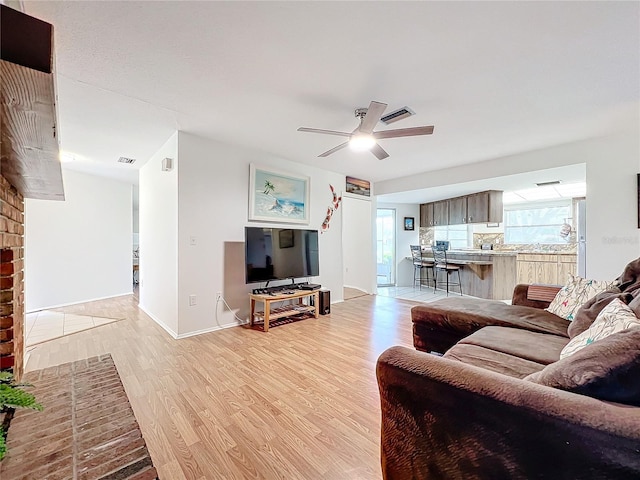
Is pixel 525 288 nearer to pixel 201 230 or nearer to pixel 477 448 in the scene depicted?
pixel 477 448

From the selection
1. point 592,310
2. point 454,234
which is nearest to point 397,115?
point 592,310

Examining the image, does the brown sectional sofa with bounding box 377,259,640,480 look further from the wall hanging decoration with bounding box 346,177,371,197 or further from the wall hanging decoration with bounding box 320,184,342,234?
the wall hanging decoration with bounding box 346,177,371,197

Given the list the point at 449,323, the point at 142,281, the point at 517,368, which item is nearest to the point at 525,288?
the point at 449,323

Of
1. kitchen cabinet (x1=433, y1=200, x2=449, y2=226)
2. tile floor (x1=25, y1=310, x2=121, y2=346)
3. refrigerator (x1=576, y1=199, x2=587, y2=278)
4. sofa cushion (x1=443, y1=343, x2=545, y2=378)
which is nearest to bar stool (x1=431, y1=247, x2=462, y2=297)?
kitchen cabinet (x1=433, y1=200, x2=449, y2=226)

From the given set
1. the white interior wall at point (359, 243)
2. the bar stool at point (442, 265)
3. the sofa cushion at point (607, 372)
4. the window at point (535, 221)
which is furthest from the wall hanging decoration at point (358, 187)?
the sofa cushion at point (607, 372)

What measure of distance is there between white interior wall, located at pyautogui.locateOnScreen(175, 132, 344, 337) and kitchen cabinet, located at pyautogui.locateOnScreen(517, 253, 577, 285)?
5543 millimetres

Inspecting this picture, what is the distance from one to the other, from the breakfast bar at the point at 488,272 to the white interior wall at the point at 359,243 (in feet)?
5.96

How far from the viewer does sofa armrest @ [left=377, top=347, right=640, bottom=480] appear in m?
0.73

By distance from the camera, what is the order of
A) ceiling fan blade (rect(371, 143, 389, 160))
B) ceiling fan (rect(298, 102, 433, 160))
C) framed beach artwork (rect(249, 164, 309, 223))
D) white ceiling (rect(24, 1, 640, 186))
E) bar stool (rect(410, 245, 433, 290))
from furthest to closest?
bar stool (rect(410, 245, 433, 290)), framed beach artwork (rect(249, 164, 309, 223)), ceiling fan blade (rect(371, 143, 389, 160)), ceiling fan (rect(298, 102, 433, 160)), white ceiling (rect(24, 1, 640, 186))

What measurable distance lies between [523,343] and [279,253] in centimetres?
286

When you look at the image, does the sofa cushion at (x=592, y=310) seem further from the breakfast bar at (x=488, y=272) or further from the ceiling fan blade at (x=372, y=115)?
the breakfast bar at (x=488, y=272)

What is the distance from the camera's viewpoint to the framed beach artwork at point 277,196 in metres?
3.85

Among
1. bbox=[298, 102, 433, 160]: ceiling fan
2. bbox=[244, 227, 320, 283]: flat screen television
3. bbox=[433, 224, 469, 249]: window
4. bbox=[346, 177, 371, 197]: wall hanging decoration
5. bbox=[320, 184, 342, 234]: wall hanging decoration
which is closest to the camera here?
bbox=[298, 102, 433, 160]: ceiling fan

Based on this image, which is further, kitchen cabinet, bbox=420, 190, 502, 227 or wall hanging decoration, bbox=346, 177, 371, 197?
kitchen cabinet, bbox=420, 190, 502, 227
